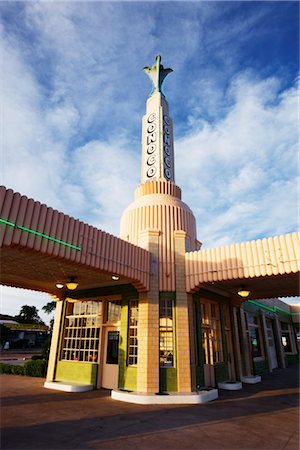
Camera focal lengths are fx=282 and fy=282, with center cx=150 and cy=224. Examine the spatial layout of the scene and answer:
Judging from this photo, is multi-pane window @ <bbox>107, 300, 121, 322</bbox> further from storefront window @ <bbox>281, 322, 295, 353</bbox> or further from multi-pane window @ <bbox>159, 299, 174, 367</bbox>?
storefront window @ <bbox>281, 322, 295, 353</bbox>

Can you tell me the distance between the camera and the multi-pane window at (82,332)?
477 inches

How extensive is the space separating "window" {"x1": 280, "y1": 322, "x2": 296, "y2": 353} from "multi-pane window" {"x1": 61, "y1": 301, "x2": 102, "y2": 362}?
21.1 metres

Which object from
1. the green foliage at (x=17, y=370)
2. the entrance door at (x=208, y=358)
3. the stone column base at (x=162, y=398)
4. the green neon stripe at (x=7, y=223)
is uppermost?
the green neon stripe at (x=7, y=223)

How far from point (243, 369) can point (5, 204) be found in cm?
1428

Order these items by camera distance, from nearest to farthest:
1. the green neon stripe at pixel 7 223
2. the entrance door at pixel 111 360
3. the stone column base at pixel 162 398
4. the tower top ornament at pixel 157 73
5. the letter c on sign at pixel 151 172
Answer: the green neon stripe at pixel 7 223
the stone column base at pixel 162 398
the entrance door at pixel 111 360
the letter c on sign at pixel 151 172
the tower top ornament at pixel 157 73

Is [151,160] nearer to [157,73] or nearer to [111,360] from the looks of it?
[157,73]

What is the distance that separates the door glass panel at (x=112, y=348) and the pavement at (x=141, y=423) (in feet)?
4.08

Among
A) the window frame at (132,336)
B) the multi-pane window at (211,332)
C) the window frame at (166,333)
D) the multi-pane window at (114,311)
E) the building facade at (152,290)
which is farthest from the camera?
the multi-pane window at (211,332)

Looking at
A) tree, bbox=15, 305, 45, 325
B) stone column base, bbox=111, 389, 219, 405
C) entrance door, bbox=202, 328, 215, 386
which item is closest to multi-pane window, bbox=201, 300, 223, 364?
entrance door, bbox=202, 328, 215, 386

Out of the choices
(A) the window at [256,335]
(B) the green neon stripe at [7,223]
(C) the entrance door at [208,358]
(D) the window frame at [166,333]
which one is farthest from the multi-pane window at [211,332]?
(B) the green neon stripe at [7,223]

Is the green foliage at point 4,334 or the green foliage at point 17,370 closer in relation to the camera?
the green foliage at point 17,370

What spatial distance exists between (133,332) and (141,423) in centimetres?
422

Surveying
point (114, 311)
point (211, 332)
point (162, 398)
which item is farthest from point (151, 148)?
point (162, 398)

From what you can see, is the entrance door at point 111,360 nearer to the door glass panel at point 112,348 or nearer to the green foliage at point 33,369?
the door glass panel at point 112,348
